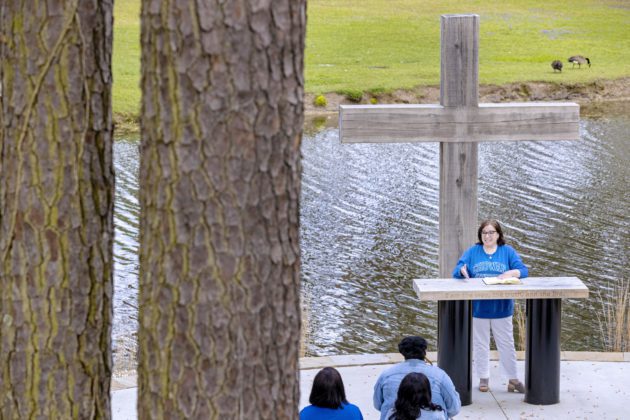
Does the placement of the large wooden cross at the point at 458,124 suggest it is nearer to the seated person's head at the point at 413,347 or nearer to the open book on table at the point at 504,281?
the open book on table at the point at 504,281

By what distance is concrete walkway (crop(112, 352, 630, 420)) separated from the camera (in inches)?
330

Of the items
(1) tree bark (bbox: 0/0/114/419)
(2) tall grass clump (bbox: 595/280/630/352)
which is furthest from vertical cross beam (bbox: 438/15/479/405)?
(1) tree bark (bbox: 0/0/114/419)

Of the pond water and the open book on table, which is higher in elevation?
the open book on table

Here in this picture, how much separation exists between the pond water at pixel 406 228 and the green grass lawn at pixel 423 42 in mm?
10502

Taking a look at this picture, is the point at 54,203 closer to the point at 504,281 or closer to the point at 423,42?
the point at 504,281

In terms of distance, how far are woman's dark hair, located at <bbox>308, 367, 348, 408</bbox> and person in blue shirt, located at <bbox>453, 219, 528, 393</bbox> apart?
261 centimetres

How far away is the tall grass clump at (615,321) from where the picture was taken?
35.0 feet

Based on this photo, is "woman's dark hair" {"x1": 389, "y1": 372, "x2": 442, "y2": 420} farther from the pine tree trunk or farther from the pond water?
the pond water

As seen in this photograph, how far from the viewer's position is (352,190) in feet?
66.4

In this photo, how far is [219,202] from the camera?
330 cm

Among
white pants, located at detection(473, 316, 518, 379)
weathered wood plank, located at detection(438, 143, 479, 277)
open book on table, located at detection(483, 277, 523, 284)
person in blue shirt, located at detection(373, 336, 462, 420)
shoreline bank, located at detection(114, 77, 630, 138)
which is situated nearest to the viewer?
person in blue shirt, located at detection(373, 336, 462, 420)

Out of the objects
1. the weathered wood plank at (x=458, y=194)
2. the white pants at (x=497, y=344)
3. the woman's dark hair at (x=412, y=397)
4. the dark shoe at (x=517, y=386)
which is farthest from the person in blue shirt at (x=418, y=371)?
the weathered wood plank at (x=458, y=194)

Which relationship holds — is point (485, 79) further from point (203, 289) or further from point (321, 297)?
point (203, 289)

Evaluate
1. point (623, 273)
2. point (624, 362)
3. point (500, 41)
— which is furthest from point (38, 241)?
point (500, 41)
